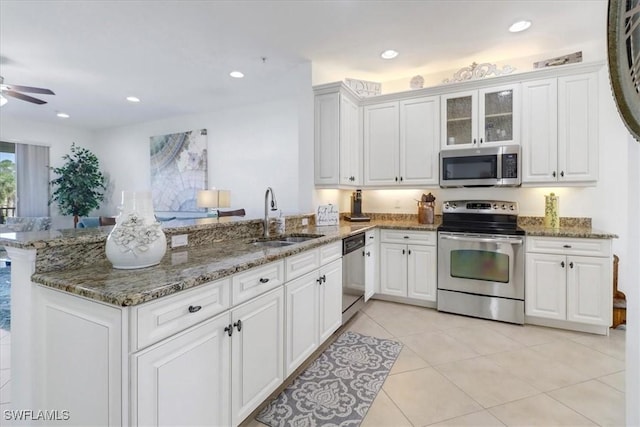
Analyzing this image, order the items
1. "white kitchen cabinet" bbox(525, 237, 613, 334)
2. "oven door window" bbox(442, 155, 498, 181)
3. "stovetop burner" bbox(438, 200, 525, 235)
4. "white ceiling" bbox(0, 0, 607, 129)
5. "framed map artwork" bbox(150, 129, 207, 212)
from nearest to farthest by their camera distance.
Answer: "white ceiling" bbox(0, 0, 607, 129)
"white kitchen cabinet" bbox(525, 237, 613, 334)
"stovetop burner" bbox(438, 200, 525, 235)
"oven door window" bbox(442, 155, 498, 181)
"framed map artwork" bbox(150, 129, 207, 212)

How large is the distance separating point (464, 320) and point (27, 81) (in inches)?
242

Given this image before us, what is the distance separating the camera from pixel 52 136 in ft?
20.2

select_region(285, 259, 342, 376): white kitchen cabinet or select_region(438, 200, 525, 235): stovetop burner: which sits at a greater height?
select_region(438, 200, 525, 235): stovetop burner

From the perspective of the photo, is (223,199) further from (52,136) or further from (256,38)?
(52,136)

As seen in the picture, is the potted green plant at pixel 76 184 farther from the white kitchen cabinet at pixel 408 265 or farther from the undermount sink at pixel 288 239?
the white kitchen cabinet at pixel 408 265

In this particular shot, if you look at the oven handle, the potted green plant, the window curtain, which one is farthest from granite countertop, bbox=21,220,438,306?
the window curtain

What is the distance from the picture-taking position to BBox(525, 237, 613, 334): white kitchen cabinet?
102 inches

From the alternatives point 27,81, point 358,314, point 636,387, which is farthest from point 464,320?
point 27,81

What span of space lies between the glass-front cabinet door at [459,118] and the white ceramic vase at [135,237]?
121 inches

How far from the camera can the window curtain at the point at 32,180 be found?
5.79 m

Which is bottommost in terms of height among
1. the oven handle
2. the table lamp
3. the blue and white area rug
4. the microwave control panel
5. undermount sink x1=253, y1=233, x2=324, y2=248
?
the blue and white area rug

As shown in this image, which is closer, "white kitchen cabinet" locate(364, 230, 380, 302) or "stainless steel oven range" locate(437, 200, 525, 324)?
"stainless steel oven range" locate(437, 200, 525, 324)

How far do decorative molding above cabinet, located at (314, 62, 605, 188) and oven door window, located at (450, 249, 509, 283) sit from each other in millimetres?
842

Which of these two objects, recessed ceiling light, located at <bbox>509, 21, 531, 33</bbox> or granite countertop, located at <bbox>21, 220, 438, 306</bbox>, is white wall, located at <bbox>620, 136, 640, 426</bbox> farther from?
recessed ceiling light, located at <bbox>509, 21, 531, 33</bbox>
